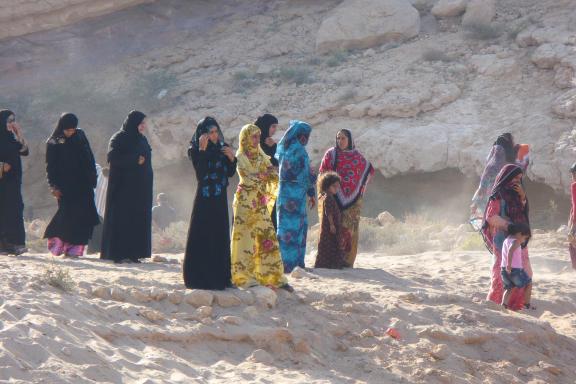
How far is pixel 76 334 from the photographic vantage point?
239 inches

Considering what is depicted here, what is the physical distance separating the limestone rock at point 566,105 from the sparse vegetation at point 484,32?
8.23 ft

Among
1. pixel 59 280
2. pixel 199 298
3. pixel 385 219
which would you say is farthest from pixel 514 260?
pixel 385 219

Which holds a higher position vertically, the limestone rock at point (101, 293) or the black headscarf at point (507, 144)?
the black headscarf at point (507, 144)

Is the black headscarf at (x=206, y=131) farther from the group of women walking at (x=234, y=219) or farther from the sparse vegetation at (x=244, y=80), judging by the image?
the sparse vegetation at (x=244, y=80)

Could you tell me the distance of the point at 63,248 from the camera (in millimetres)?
9844

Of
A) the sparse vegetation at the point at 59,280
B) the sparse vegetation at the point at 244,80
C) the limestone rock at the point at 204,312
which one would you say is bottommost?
the limestone rock at the point at 204,312

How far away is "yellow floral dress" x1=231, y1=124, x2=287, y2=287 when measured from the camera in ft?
25.3

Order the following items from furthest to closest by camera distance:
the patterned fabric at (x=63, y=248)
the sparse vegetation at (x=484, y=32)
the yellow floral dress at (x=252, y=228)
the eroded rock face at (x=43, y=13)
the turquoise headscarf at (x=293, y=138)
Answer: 1. the eroded rock face at (x=43, y=13)
2. the sparse vegetation at (x=484, y=32)
3. the patterned fabric at (x=63, y=248)
4. the turquoise headscarf at (x=293, y=138)
5. the yellow floral dress at (x=252, y=228)

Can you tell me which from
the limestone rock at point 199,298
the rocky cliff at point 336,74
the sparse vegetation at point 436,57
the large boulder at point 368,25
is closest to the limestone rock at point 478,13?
the rocky cliff at point 336,74

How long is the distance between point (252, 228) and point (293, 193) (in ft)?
5.58

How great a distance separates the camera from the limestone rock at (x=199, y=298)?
282 inches

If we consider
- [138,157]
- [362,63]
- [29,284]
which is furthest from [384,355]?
[362,63]

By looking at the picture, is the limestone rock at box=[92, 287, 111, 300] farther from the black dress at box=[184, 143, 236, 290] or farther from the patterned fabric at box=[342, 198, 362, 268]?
the patterned fabric at box=[342, 198, 362, 268]

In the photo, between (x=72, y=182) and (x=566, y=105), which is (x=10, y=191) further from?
(x=566, y=105)
